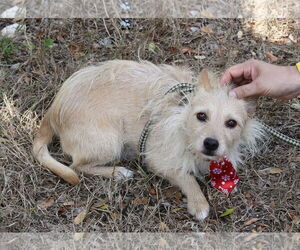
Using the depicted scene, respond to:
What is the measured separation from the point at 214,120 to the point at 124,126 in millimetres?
898

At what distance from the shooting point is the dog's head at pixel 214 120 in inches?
121

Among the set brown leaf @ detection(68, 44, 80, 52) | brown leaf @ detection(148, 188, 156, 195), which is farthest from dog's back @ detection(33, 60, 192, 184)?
brown leaf @ detection(68, 44, 80, 52)

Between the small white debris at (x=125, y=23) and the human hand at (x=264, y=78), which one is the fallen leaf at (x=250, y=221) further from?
the small white debris at (x=125, y=23)

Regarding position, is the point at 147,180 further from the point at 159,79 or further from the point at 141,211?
the point at 159,79

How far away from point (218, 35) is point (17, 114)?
92.7 inches

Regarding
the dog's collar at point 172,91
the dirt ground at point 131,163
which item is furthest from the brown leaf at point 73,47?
the dog's collar at point 172,91

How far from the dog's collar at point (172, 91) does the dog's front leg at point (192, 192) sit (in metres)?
0.29

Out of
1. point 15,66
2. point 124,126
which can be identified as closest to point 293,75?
point 124,126

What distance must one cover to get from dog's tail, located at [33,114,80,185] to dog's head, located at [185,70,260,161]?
965mm

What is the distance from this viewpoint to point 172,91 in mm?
3512

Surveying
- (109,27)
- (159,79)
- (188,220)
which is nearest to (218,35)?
(109,27)

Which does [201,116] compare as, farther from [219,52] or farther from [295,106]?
[219,52]

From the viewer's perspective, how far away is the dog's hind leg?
376 centimetres

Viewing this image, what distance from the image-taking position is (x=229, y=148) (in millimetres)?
3303
